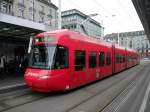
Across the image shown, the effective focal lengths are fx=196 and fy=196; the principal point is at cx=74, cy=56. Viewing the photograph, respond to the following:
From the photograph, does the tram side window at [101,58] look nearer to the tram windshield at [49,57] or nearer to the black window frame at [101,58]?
the black window frame at [101,58]

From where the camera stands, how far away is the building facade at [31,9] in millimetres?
37594

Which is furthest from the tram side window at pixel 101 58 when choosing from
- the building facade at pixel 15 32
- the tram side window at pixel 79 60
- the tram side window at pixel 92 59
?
the building facade at pixel 15 32

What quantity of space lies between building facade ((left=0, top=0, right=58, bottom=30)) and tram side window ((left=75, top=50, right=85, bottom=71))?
2652 cm

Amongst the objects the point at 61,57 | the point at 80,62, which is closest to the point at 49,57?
the point at 61,57

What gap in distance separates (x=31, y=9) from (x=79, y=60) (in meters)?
36.7

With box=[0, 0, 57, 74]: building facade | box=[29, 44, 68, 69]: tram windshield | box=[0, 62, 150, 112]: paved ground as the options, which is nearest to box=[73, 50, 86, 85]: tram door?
box=[0, 62, 150, 112]: paved ground

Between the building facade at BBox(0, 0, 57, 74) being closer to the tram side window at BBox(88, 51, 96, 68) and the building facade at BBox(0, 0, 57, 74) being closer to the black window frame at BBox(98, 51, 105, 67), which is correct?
the tram side window at BBox(88, 51, 96, 68)

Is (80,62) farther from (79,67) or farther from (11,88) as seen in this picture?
(11,88)

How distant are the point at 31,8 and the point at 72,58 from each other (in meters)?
37.5

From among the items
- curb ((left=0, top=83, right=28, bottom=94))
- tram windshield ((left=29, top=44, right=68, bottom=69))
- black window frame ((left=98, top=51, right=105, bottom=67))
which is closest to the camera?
tram windshield ((left=29, top=44, right=68, bottom=69))

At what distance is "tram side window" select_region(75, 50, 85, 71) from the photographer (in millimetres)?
10252

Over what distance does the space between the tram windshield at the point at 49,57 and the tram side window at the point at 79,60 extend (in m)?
1.02

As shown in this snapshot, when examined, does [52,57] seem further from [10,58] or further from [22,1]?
[22,1]

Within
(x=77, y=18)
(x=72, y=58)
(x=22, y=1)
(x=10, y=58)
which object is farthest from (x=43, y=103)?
(x=77, y=18)
